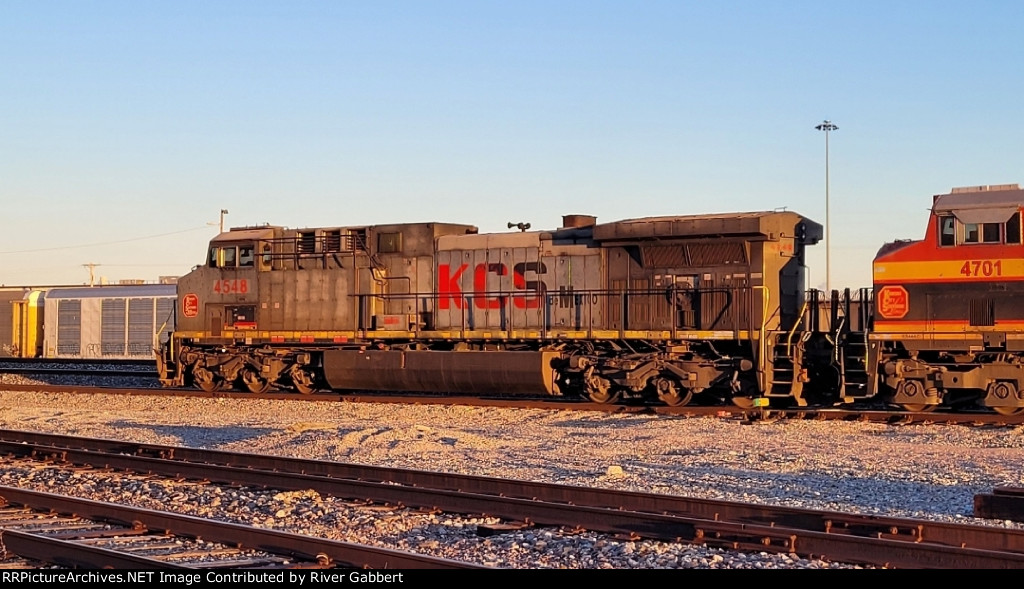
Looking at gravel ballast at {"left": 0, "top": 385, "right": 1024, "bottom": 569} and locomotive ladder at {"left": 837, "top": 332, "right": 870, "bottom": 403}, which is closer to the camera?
gravel ballast at {"left": 0, "top": 385, "right": 1024, "bottom": 569}

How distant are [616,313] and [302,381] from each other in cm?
729

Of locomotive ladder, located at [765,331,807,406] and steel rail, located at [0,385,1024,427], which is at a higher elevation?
locomotive ladder, located at [765,331,807,406]

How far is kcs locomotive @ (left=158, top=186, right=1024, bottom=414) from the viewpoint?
1620cm

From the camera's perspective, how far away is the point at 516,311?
20.7m

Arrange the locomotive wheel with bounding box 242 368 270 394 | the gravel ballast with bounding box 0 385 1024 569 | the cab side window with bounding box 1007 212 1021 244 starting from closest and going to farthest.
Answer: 1. the gravel ballast with bounding box 0 385 1024 569
2. the cab side window with bounding box 1007 212 1021 244
3. the locomotive wheel with bounding box 242 368 270 394

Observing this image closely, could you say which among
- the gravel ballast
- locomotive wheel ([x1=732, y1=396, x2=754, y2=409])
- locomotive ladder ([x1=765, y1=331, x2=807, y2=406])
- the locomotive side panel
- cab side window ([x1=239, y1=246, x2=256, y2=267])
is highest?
cab side window ([x1=239, y1=246, x2=256, y2=267])

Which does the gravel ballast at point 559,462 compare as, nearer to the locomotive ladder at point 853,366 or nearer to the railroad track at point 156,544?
the railroad track at point 156,544

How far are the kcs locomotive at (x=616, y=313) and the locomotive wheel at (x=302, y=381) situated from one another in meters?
0.03

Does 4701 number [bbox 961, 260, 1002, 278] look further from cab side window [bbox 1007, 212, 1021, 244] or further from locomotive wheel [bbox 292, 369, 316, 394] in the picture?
locomotive wheel [bbox 292, 369, 316, 394]

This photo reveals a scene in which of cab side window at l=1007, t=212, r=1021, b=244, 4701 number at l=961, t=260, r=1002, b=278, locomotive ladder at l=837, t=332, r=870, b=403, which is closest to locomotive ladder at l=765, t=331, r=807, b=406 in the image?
locomotive ladder at l=837, t=332, r=870, b=403

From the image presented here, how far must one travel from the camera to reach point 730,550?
771cm

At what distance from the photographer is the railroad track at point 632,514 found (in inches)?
287

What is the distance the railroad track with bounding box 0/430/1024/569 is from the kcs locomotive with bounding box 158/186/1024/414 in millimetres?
8436

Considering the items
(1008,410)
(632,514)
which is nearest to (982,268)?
(1008,410)
